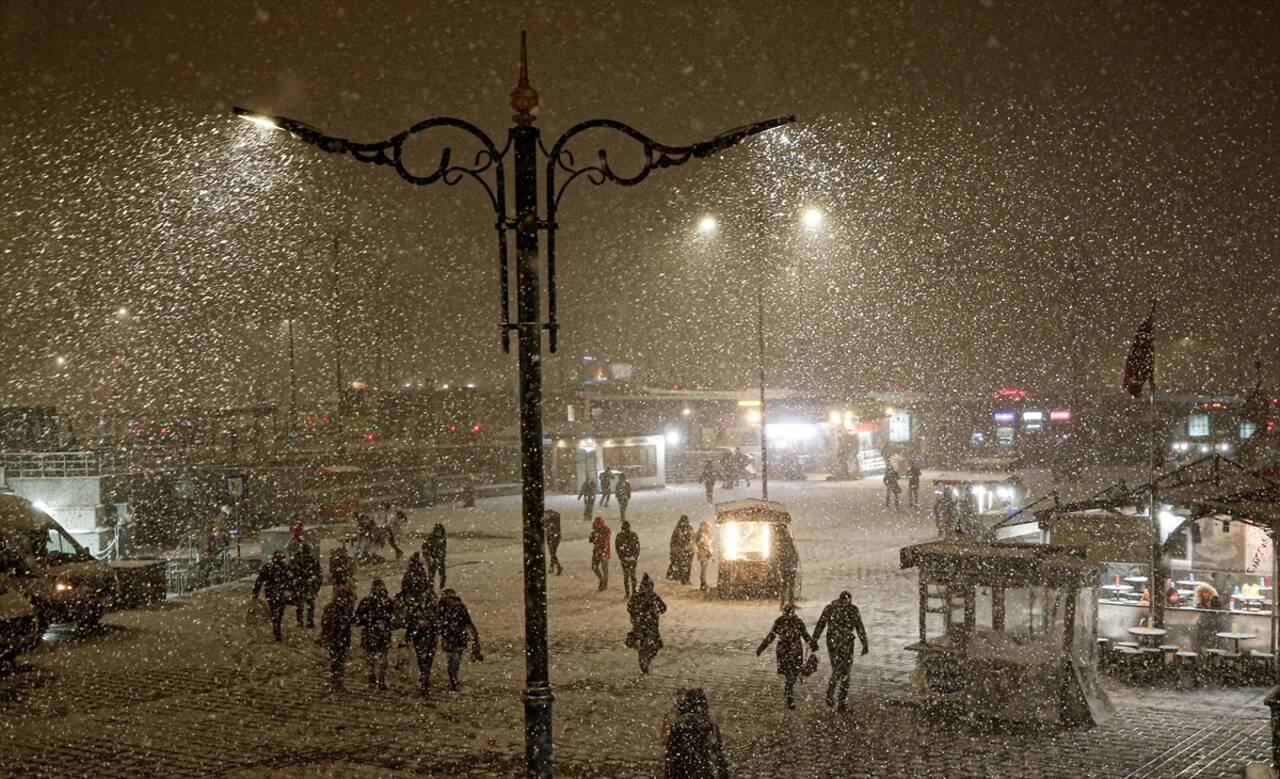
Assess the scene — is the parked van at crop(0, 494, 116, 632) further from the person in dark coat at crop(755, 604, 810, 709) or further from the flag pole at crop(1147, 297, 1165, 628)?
the flag pole at crop(1147, 297, 1165, 628)

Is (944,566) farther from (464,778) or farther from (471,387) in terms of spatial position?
(471,387)

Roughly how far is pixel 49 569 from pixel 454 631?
995 cm

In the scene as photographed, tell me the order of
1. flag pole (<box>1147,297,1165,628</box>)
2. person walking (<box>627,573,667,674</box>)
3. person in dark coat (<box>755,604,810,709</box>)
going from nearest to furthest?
person in dark coat (<box>755,604,810,709</box>), person walking (<box>627,573,667,674</box>), flag pole (<box>1147,297,1165,628</box>)

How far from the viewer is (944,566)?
12.6 meters

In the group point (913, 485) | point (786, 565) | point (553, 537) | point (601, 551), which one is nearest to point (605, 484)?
point (913, 485)

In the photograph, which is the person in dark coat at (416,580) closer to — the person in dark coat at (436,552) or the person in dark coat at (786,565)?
the person in dark coat at (436,552)

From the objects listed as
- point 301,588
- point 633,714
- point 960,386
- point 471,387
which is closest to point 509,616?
point 301,588

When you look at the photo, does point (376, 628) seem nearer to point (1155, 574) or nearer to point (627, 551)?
point (627, 551)

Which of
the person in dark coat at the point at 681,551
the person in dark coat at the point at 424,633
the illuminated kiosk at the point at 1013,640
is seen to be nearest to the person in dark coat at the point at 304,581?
the person in dark coat at the point at 424,633

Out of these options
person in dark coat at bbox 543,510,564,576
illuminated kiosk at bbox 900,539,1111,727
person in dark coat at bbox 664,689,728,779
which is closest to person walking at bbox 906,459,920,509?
person in dark coat at bbox 543,510,564,576

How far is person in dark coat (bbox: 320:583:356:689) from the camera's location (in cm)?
1341

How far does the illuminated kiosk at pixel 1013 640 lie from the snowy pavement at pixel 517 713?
0.37 metres

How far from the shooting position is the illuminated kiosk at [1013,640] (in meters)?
11.7

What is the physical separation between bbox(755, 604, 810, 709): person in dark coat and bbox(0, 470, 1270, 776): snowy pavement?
1.09ft
